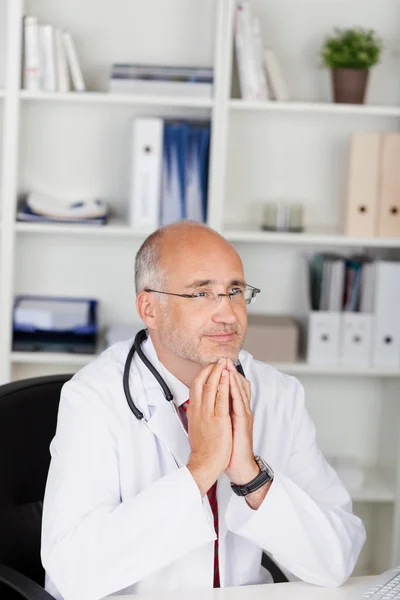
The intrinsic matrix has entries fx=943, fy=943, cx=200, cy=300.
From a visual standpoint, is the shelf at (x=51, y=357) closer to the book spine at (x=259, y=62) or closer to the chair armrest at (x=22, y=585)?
the book spine at (x=259, y=62)

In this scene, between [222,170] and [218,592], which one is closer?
[218,592]

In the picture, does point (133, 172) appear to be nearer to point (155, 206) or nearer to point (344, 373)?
point (155, 206)

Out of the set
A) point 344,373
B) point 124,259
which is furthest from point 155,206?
point 344,373

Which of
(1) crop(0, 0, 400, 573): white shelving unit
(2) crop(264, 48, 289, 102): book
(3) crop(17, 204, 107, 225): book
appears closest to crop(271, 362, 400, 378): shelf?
(1) crop(0, 0, 400, 573): white shelving unit

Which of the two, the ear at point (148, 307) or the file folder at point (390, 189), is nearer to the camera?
the ear at point (148, 307)

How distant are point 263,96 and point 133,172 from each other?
0.50m

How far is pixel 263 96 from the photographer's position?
314cm

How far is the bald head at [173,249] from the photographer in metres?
1.89

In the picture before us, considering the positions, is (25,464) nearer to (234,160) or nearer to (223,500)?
(223,500)

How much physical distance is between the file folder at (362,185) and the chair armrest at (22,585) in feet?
5.90

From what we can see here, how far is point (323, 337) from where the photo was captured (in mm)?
3244

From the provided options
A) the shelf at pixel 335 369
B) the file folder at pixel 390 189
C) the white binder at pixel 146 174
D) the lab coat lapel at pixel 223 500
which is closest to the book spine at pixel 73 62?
the white binder at pixel 146 174

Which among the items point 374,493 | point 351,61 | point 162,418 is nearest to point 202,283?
point 162,418

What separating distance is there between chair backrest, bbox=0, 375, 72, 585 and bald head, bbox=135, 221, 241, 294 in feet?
1.13
